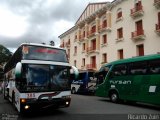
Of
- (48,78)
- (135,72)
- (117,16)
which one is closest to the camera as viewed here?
(48,78)

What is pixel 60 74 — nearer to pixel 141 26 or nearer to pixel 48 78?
pixel 48 78

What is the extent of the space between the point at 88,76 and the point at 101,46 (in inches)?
383

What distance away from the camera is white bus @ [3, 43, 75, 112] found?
9289mm

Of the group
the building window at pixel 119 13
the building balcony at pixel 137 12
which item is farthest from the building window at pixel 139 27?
the building window at pixel 119 13

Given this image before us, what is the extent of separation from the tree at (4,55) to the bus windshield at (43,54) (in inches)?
2119

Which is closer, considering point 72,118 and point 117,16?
point 72,118

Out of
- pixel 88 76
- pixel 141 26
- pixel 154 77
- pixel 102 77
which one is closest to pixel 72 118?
pixel 154 77

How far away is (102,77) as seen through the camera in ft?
55.0

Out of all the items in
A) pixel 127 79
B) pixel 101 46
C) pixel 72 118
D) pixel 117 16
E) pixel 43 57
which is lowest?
pixel 72 118

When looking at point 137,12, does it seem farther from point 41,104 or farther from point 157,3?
point 41,104

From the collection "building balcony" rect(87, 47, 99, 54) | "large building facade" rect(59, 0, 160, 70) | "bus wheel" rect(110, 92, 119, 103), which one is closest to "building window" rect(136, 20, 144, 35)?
"large building facade" rect(59, 0, 160, 70)

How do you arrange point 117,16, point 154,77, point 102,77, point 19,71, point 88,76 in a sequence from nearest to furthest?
point 19,71 → point 154,77 → point 102,77 → point 88,76 → point 117,16

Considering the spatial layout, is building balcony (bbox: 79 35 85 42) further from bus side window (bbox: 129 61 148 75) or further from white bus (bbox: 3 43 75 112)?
white bus (bbox: 3 43 75 112)

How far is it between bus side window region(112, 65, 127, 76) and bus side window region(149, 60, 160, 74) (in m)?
2.10
